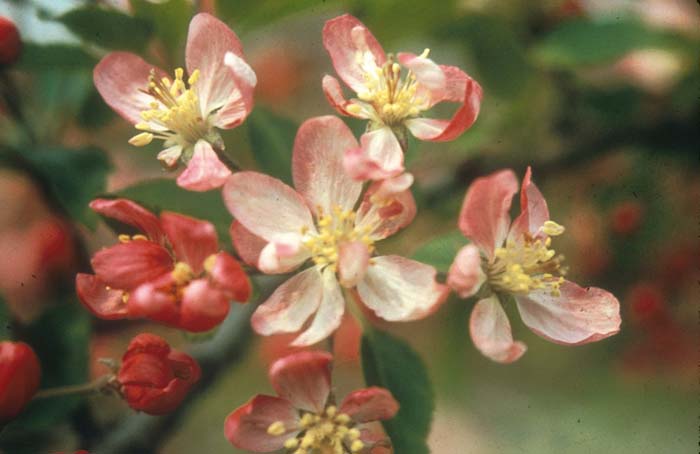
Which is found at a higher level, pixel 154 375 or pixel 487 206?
pixel 487 206

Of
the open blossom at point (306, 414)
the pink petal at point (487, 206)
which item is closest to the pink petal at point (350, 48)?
the pink petal at point (487, 206)

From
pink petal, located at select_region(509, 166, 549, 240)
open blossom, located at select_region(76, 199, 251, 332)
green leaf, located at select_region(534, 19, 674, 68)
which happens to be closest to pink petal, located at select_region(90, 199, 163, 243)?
open blossom, located at select_region(76, 199, 251, 332)

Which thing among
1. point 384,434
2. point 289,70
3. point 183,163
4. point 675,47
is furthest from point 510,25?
point 384,434

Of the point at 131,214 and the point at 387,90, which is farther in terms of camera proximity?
the point at 387,90

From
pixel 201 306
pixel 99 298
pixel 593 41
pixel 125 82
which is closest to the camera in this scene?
pixel 201 306

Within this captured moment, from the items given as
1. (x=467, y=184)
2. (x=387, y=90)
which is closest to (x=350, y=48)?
(x=387, y=90)

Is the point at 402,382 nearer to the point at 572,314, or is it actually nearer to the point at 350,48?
the point at 572,314

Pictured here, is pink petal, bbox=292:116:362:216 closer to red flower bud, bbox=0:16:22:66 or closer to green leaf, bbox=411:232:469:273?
green leaf, bbox=411:232:469:273
